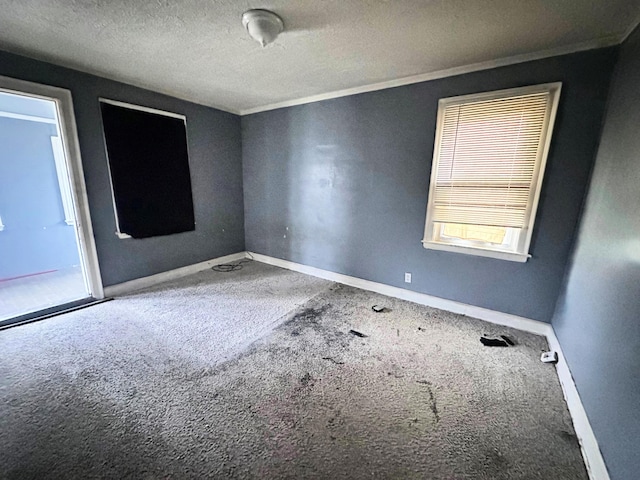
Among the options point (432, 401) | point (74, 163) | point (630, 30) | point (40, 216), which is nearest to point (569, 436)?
point (432, 401)

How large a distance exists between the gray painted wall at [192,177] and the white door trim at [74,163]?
58 millimetres

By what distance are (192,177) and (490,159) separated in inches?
143

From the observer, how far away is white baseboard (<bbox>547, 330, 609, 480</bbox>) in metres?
1.26

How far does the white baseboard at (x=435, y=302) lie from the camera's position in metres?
2.53

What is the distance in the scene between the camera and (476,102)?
2463 mm

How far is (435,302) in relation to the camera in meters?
2.98

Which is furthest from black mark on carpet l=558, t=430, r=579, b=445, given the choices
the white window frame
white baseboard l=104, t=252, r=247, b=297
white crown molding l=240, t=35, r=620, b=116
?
the white window frame

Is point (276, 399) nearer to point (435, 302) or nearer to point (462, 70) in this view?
point (435, 302)

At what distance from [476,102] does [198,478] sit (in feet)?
11.0

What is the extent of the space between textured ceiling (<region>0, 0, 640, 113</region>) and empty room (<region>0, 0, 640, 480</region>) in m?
0.02

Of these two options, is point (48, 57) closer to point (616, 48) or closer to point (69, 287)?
point (69, 287)

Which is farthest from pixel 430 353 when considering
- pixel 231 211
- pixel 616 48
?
pixel 231 211

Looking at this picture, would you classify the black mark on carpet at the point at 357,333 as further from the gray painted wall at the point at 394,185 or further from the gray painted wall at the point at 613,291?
the gray painted wall at the point at 613,291

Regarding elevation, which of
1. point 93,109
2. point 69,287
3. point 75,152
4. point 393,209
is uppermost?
point 93,109
